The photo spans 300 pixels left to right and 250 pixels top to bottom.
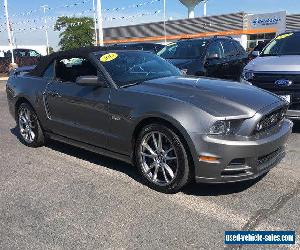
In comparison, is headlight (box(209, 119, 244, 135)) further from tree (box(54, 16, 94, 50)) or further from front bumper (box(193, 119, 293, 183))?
tree (box(54, 16, 94, 50))

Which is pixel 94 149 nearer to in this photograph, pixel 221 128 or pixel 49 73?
pixel 49 73

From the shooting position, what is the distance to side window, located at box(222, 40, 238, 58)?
10750 mm

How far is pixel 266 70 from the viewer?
6848 millimetres

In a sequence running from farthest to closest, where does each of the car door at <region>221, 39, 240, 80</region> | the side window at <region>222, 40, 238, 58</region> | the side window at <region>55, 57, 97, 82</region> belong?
the side window at <region>222, 40, 238, 58</region>
the car door at <region>221, 39, 240, 80</region>
the side window at <region>55, 57, 97, 82</region>

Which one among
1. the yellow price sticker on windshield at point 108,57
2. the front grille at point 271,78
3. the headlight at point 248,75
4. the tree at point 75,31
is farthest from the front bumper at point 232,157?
the tree at point 75,31

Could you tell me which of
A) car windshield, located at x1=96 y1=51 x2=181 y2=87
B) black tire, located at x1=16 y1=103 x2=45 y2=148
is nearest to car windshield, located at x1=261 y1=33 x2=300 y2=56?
car windshield, located at x1=96 y1=51 x2=181 y2=87

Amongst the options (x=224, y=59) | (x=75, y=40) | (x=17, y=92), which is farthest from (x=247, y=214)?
(x=75, y=40)

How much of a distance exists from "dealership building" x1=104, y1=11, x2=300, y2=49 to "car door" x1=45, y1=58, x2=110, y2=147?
44749mm

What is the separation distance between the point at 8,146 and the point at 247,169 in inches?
165

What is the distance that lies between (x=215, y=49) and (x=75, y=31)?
221 feet

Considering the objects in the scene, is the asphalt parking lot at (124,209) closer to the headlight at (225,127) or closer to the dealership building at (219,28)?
the headlight at (225,127)

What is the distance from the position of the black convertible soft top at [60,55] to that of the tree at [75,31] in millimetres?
69060

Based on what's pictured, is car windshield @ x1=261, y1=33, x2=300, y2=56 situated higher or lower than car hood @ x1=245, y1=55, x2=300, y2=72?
higher

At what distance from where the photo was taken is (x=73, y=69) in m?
5.81
